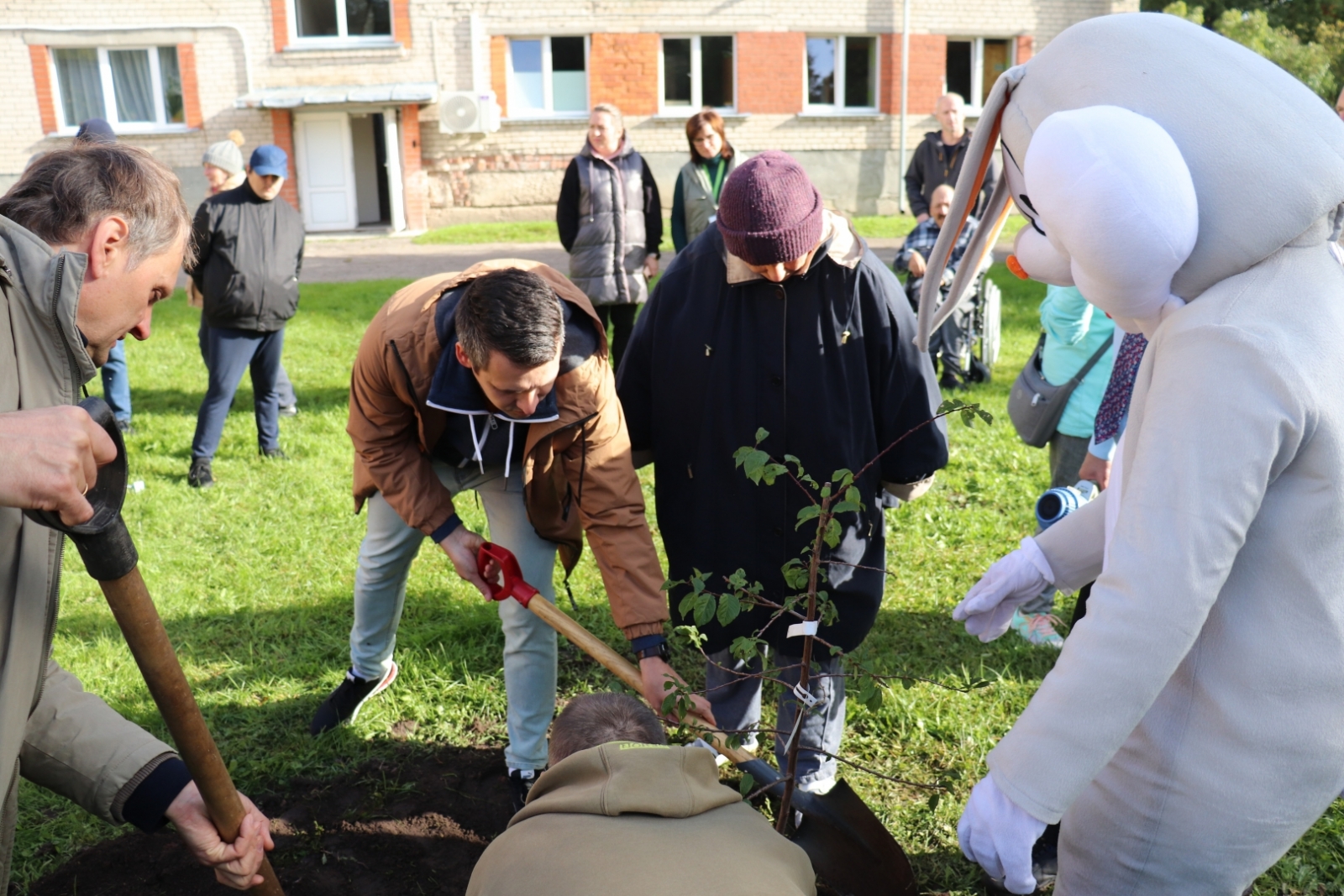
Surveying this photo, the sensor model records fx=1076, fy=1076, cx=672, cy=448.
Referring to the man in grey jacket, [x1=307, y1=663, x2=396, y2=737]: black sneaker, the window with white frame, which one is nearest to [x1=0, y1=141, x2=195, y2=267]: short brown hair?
the man in grey jacket

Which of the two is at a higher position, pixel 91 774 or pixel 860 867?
pixel 91 774

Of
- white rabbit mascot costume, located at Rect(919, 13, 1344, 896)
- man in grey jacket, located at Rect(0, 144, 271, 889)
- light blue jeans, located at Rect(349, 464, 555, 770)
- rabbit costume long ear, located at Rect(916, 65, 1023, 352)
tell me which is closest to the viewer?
man in grey jacket, located at Rect(0, 144, 271, 889)

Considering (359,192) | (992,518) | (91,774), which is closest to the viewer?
(91,774)

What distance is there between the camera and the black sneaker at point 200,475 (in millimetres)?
6164

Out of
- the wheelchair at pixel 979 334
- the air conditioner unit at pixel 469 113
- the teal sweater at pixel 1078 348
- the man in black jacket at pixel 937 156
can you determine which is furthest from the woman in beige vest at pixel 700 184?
the air conditioner unit at pixel 469 113

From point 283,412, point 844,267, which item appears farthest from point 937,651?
point 283,412

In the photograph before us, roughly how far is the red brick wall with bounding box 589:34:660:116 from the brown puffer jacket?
55.6 ft

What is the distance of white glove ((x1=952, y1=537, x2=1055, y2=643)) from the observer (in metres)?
2.23

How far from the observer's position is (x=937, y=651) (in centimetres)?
418

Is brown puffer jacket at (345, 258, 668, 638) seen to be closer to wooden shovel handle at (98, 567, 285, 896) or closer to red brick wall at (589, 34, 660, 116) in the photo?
wooden shovel handle at (98, 567, 285, 896)

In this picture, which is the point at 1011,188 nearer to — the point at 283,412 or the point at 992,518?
the point at 992,518

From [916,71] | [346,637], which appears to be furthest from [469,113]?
[346,637]

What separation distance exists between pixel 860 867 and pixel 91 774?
5.73ft

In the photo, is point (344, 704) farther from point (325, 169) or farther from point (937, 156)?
point (325, 169)
